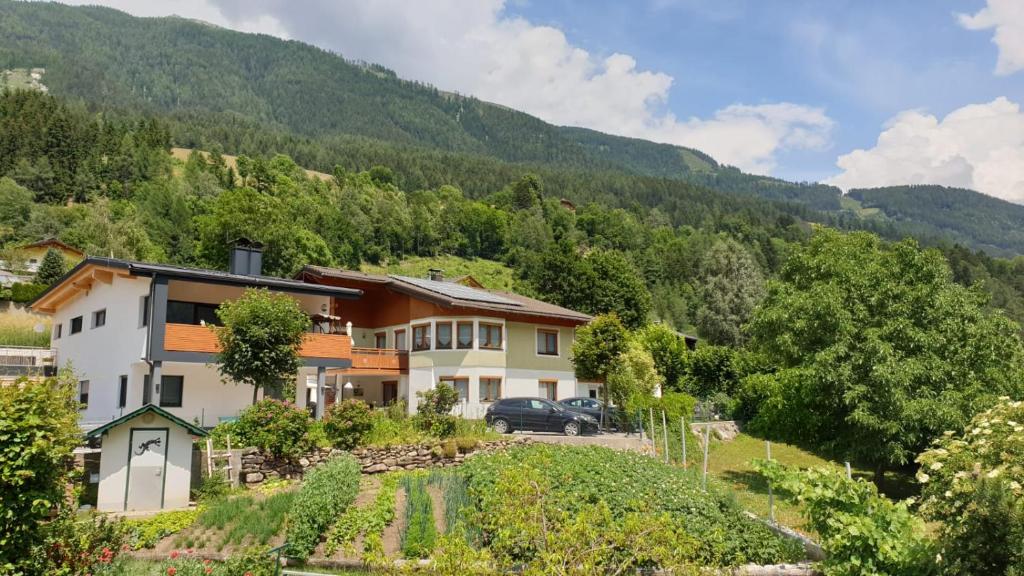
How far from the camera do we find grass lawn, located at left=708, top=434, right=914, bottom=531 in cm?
1665

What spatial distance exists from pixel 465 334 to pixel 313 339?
6.99 metres

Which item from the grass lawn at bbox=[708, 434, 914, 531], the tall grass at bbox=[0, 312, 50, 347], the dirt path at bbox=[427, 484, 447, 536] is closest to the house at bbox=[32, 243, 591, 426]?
the tall grass at bbox=[0, 312, 50, 347]

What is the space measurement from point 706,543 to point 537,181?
13277 cm

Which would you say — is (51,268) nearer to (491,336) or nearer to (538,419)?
(491,336)

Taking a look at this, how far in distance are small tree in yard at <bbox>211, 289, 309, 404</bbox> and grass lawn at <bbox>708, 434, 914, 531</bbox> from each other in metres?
13.8

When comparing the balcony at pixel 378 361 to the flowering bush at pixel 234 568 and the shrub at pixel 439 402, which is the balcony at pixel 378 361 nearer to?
the shrub at pixel 439 402

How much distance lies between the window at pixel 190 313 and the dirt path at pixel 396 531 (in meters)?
14.3

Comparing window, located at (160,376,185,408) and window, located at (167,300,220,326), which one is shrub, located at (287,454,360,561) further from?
window, located at (167,300,220,326)

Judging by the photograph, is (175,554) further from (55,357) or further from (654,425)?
(55,357)

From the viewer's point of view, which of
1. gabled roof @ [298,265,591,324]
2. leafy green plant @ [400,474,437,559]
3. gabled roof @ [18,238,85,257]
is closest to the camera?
leafy green plant @ [400,474,437,559]

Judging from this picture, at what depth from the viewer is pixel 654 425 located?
982 inches

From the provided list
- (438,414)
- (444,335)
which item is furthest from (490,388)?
(438,414)

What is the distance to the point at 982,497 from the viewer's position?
8219 mm

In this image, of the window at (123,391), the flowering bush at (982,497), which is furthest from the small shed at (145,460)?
the flowering bush at (982,497)
